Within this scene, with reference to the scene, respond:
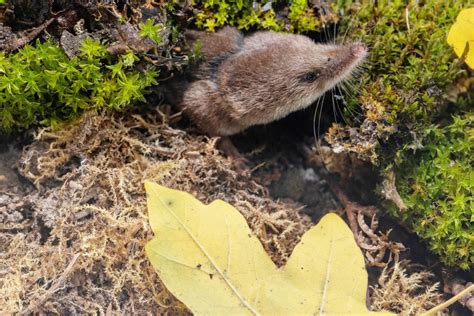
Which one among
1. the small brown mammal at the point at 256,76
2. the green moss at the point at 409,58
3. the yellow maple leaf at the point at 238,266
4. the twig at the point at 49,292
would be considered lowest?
the twig at the point at 49,292

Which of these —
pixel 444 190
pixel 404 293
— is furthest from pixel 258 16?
pixel 404 293

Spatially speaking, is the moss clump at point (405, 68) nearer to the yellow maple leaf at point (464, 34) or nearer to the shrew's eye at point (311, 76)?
the yellow maple leaf at point (464, 34)

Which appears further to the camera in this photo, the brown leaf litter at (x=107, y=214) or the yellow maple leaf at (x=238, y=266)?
the brown leaf litter at (x=107, y=214)

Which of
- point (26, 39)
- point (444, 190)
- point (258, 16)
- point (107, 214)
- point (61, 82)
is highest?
point (258, 16)

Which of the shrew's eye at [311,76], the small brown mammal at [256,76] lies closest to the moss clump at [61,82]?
the small brown mammal at [256,76]

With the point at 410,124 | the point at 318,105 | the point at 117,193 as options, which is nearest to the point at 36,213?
the point at 117,193

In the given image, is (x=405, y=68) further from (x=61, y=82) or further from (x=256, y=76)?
(x=61, y=82)

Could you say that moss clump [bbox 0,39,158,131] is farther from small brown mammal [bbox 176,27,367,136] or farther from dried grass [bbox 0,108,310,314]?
small brown mammal [bbox 176,27,367,136]
